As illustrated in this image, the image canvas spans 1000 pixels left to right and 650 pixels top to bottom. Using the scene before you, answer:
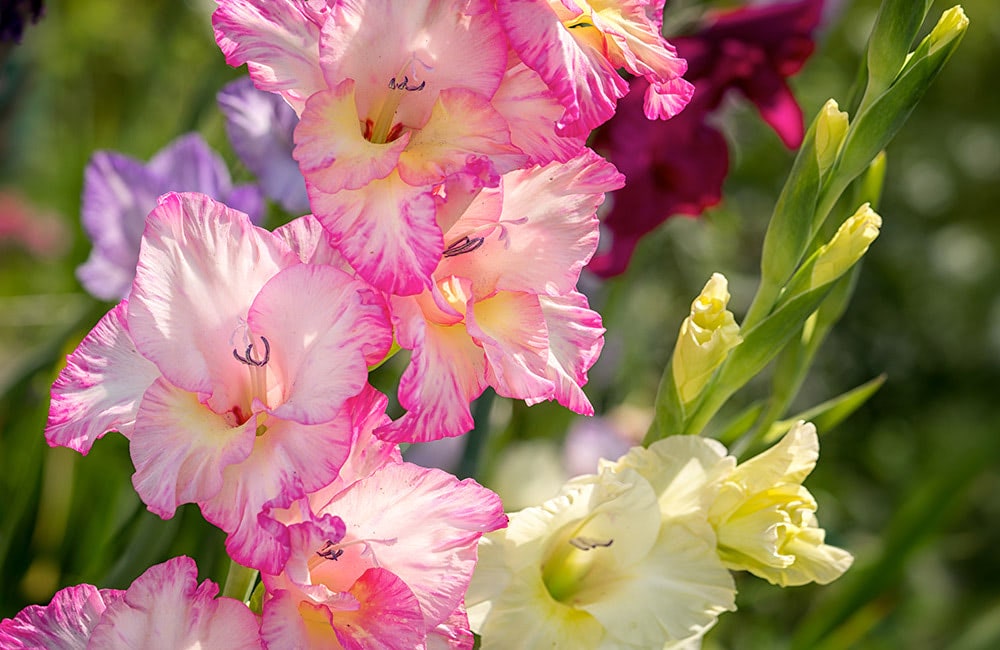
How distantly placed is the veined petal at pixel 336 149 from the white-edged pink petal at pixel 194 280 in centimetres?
3

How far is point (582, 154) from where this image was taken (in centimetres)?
39

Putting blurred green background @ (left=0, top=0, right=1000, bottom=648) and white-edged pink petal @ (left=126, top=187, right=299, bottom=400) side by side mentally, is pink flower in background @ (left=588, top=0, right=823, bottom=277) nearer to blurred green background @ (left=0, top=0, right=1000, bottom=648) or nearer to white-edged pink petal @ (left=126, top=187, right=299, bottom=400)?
blurred green background @ (left=0, top=0, right=1000, bottom=648)

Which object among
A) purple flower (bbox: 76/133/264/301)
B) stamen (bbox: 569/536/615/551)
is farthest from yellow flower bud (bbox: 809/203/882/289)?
purple flower (bbox: 76/133/264/301)

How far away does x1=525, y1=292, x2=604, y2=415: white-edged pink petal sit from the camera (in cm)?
39

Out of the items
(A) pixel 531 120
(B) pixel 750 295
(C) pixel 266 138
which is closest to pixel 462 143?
(A) pixel 531 120

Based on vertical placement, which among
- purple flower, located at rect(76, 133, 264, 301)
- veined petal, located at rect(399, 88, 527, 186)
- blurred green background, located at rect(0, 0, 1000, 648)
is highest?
veined petal, located at rect(399, 88, 527, 186)

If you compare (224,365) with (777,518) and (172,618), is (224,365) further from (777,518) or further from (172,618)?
(777,518)

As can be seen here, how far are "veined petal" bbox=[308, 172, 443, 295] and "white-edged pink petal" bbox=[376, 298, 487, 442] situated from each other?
2 centimetres

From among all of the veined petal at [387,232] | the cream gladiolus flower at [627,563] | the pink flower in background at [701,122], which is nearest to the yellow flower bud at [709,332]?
the cream gladiolus flower at [627,563]

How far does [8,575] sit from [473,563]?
0.39 m

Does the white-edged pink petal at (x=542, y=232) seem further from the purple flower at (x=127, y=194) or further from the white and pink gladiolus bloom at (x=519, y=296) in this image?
the purple flower at (x=127, y=194)

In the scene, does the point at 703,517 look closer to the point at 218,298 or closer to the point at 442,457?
the point at 218,298

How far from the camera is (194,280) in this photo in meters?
0.35

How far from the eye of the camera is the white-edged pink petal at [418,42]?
0.35 m
